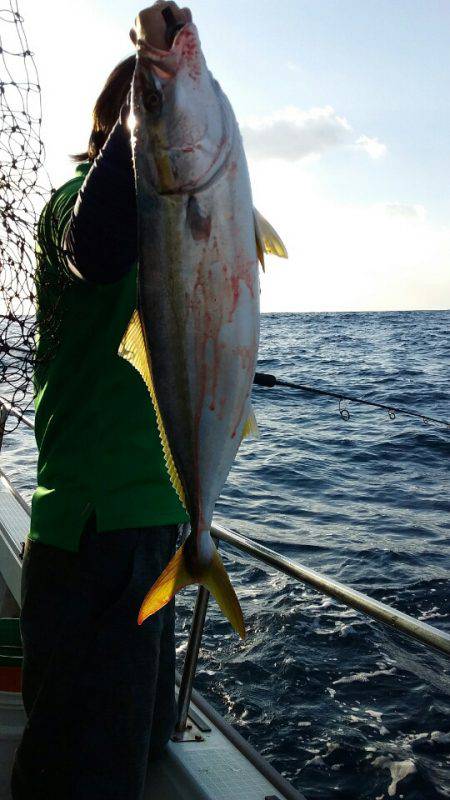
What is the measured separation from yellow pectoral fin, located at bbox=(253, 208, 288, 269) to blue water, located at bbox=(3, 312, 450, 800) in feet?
13.8

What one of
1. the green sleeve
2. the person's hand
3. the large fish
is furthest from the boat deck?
the person's hand

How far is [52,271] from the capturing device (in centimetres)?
238

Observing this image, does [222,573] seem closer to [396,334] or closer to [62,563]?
[62,563]

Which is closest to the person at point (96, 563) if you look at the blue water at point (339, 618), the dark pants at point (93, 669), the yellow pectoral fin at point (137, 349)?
the dark pants at point (93, 669)

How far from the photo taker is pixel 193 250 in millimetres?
1548

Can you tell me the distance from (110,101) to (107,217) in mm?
576

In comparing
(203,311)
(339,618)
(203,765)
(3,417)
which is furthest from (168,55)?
(339,618)

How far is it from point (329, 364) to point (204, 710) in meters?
26.1

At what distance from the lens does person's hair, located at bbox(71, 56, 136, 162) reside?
2.06 metres

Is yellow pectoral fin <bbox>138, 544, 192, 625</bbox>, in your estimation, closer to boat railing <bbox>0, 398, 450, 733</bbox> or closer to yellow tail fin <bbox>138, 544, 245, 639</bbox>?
yellow tail fin <bbox>138, 544, 245, 639</bbox>

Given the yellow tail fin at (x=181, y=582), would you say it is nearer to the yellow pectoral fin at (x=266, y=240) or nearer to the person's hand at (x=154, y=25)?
the yellow pectoral fin at (x=266, y=240)

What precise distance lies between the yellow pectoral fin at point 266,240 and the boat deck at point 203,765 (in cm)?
216

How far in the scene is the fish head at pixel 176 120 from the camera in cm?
150

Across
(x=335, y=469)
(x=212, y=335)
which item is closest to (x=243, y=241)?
(x=212, y=335)
